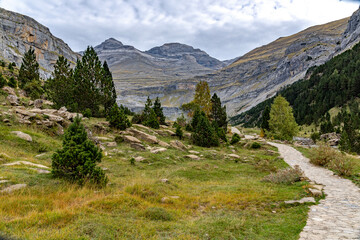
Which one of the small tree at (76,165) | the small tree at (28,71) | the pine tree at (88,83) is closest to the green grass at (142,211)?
the small tree at (76,165)

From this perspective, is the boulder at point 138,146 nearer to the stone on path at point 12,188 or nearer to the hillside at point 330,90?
the stone on path at point 12,188

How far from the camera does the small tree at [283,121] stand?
41312mm

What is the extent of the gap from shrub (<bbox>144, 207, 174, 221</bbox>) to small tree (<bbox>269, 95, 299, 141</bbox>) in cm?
4252

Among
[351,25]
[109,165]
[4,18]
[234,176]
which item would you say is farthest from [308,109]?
[4,18]

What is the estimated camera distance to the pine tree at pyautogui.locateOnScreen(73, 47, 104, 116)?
1134 inches

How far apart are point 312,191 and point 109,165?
12.4 meters

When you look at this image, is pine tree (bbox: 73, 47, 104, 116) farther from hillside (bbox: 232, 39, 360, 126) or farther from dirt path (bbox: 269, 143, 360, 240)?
hillside (bbox: 232, 39, 360, 126)

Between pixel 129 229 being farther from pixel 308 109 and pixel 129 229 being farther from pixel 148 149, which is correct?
pixel 308 109

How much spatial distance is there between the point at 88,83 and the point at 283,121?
40764 millimetres

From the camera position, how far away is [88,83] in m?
28.8

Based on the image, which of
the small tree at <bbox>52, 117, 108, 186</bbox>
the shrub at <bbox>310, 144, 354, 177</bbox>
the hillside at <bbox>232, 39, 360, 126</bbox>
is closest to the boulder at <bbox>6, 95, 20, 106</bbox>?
the small tree at <bbox>52, 117, 108, 186</bbox>

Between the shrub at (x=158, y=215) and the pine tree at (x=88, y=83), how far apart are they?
26946 millimetres

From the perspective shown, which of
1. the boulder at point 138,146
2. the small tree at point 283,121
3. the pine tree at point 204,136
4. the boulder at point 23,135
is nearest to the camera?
the boulder at point 23,135

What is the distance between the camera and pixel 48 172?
913cm
